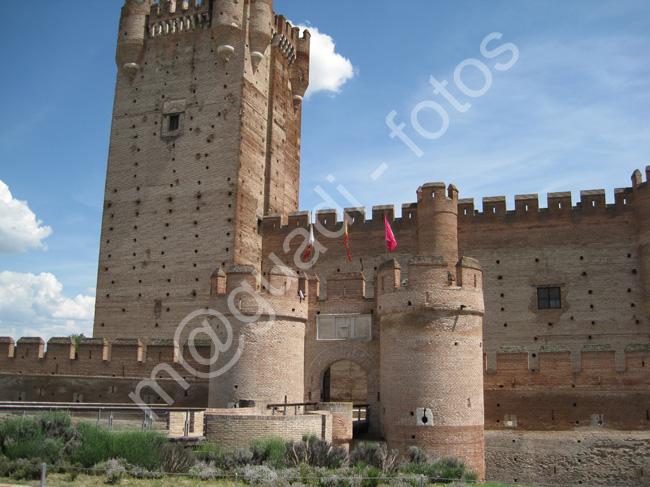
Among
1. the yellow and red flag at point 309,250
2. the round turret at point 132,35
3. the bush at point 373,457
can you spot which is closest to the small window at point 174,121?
the round turret at point 132,35

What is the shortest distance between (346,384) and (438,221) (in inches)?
307

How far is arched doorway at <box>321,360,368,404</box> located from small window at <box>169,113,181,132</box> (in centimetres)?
1284

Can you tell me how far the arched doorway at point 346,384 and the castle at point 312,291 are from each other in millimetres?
83

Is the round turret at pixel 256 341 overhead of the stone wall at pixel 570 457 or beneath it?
overhead

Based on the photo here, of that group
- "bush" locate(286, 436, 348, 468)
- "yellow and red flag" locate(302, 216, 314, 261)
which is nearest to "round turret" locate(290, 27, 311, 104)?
"yellow and red flag" locate(302, 216, 314, 261)

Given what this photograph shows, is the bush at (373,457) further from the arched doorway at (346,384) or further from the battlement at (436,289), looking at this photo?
the arched doorway at (346,384)

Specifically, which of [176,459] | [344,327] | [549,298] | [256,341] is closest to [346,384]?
[344,327]

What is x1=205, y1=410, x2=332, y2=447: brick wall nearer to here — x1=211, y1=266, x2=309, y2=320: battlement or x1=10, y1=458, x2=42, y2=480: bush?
x1=211, y1=266, x2=309, y2=320: battlement

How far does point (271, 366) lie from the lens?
1961cm

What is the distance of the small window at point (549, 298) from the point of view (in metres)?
26.7

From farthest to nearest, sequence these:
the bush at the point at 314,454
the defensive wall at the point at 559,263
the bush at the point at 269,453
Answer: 1. the defensive wall at the point at 559,263
2. the bush at the point at 314,454
3. the bush at the point at 269,453

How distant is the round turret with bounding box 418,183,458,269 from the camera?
27188 millimetres

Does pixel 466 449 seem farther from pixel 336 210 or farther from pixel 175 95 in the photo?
pixel 175 95

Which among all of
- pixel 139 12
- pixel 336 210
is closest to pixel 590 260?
pixel 336 210
